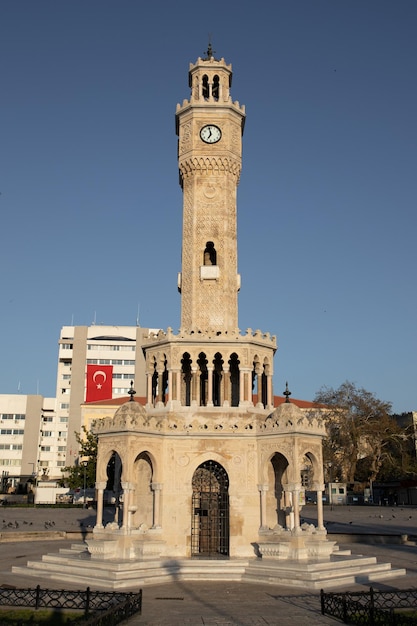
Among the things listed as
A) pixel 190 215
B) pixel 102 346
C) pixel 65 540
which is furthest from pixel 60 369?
pixel 190 215

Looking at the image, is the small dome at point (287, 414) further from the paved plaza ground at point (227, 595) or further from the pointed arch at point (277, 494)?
the paved plaza ground at point (227, 595)

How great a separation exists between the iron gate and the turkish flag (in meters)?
82.5

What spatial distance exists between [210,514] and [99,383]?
84.2m

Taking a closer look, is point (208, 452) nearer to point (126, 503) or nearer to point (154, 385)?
point (126, 503)

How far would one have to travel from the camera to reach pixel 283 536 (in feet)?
91.2

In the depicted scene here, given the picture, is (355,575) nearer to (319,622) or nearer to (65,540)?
(319,622)

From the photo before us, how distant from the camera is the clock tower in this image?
33875 mm

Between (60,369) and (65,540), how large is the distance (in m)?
79.9

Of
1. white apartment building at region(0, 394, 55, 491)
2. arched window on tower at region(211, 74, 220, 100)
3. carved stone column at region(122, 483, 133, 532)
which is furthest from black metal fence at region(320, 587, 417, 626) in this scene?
white apartment building at region(0, 394, 55, 491)

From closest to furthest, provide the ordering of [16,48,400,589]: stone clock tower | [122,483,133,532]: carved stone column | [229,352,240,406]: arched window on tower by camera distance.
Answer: [16,48,400,589]: stone clock tower
[122,483,133,532]: carved stone column
[229,352,240,406]: arched window on tower

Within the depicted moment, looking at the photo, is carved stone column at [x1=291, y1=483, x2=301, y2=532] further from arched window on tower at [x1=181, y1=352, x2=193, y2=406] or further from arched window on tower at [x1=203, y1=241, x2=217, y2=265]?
arched window on tower at [x1=203, y1=241, x2=217, y2=265]

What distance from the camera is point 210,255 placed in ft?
116

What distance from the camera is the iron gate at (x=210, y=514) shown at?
2964cm

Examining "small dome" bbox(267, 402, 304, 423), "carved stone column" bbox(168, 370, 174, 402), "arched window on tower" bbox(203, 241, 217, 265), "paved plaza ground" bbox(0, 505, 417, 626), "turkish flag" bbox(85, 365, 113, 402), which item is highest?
"turkish flag" bbox(85, 365, 113, 402)
